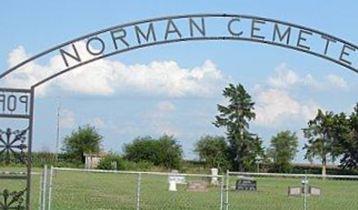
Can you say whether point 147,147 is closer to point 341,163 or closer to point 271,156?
point 271,156

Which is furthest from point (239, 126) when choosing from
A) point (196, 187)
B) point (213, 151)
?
point (196, 187)

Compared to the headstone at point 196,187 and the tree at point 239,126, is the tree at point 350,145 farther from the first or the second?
the headstone at point 196,187

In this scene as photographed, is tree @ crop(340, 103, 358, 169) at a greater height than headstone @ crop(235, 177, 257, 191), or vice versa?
tree @ crop(340, 103, 358, 169)

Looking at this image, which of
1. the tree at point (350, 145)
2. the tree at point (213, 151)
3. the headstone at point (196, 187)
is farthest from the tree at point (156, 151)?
the headstone at point (196, 187)

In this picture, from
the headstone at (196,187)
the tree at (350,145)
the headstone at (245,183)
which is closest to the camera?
the headstone at (245,183)

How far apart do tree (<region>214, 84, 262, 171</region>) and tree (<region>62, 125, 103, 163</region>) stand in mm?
19433

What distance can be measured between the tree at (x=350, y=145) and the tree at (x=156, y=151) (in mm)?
19109

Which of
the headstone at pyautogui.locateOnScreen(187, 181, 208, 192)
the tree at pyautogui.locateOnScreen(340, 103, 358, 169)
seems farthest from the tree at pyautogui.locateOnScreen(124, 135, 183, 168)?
the headstone at pyautogui.locateOnScreen(187, 181, 208, 192)

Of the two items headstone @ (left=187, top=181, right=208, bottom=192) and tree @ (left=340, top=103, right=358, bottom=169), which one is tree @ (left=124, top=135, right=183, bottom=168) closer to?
tree @ (left=340, top=103, right=358, bottom=169)

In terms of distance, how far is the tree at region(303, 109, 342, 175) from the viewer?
316 feet

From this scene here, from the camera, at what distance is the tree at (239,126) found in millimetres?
95812

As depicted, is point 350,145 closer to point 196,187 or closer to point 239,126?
point 239,126

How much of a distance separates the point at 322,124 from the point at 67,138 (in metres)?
34.5

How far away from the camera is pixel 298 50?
13367 mm
